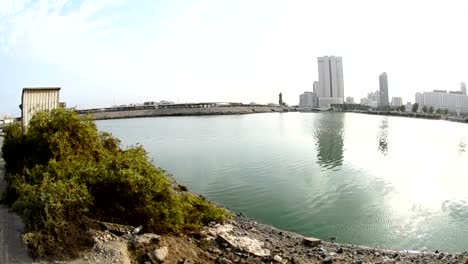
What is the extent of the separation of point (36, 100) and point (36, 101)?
3 centimetres

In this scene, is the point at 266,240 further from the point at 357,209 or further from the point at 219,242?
the point at 357,209

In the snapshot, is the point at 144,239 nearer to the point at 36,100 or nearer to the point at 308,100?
the point at 36,100

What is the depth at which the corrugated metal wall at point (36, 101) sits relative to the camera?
11852 mm

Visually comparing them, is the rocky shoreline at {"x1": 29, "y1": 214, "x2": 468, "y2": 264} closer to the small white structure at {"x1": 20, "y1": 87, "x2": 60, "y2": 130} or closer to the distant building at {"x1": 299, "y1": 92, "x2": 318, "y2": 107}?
the small white structure at {"x1": 20, "y1": 87, "x2": 60, "y2": 130}

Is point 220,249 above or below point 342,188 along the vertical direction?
above

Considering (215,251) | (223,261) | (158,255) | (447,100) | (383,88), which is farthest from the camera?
(383,88)

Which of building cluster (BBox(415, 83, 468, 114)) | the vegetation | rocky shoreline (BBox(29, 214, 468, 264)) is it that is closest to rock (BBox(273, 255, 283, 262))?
rocky shoreline (BBox(29, 214, 468, 264))

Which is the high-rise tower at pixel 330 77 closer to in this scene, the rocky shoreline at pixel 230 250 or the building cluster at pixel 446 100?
the building cluster at pixel 446 100

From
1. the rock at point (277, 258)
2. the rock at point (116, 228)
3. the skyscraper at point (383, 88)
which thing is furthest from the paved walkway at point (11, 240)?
the skyscraper at point (383, 88)

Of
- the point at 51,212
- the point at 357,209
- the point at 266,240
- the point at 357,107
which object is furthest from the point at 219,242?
the point at 357,107

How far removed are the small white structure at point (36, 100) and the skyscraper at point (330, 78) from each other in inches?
6203

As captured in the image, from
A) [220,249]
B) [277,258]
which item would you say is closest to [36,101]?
[220,249]

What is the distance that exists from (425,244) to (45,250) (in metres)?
9.30

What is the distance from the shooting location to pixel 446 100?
144m
